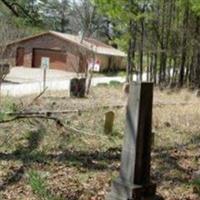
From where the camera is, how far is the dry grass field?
5523 millimetres

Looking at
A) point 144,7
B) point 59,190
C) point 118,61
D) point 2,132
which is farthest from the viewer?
point 118,61

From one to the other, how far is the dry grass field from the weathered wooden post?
482mm

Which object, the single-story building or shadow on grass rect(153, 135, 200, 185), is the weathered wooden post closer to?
shadow on grass rect(153, 135, 200, 185)

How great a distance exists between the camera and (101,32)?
204 feet

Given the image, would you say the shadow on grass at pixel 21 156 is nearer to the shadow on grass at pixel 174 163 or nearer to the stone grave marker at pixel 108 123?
the stone grave marker at pixel 108 123

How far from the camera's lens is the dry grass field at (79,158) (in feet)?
18.1

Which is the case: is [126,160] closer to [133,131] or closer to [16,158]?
[133,131]

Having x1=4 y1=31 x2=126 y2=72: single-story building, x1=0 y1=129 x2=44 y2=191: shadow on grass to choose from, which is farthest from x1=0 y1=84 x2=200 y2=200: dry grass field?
x1=4 y1=31 x2=126 y2=72: single-story building

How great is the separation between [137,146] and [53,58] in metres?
47.6

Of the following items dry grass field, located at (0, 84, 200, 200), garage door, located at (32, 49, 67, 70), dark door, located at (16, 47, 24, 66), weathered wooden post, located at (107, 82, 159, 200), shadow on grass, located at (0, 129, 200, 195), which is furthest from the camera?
dark door, located at (16, 47, 24, 66)

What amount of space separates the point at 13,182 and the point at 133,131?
5.61ft

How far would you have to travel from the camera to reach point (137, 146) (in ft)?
16.3

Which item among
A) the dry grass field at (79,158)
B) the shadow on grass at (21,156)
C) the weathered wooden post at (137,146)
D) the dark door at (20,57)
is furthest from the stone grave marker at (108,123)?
the dark door at (20,57)

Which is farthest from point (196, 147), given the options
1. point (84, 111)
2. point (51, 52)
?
point (51, 52)
